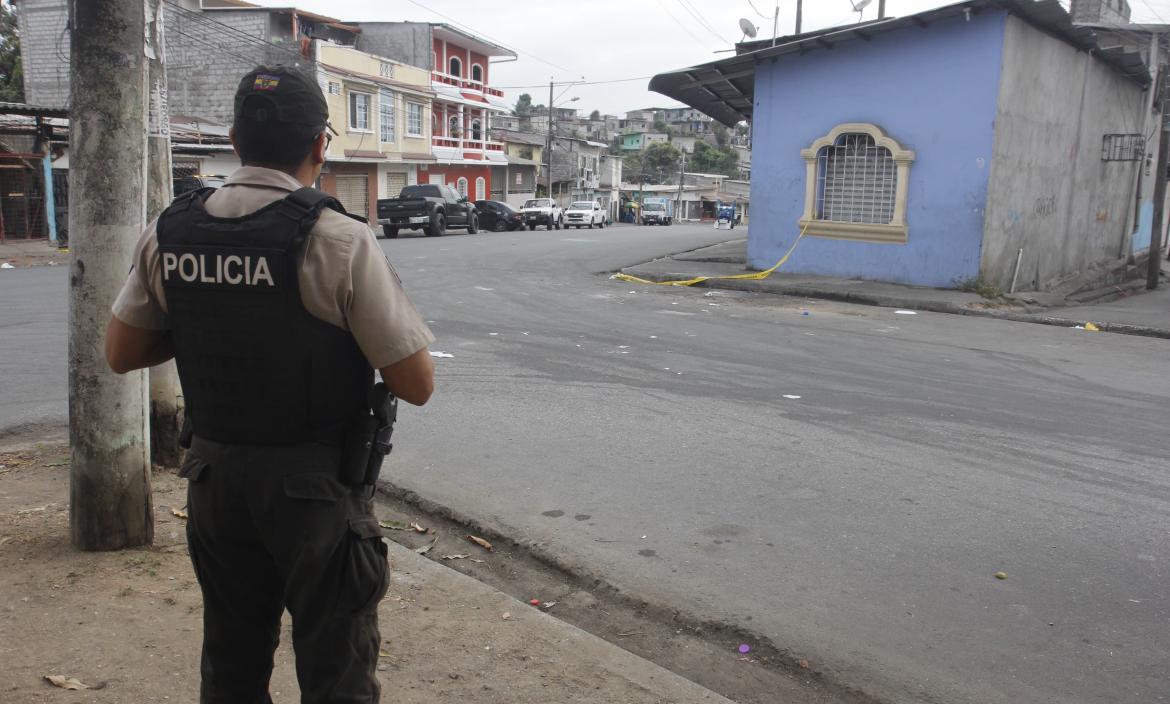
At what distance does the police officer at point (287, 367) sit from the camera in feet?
7.08

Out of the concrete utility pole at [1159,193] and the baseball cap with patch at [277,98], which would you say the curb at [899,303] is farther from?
the baseball cap with patch at [277,98]

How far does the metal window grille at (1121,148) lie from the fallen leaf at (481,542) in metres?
20.4

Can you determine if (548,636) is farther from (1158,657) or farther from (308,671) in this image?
(1158,657)

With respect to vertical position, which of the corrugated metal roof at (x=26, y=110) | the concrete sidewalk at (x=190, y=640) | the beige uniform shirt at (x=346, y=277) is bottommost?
the concrete sidewalk at (x=190, y=640)

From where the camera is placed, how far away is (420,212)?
30188 mm

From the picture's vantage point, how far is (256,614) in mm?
2383

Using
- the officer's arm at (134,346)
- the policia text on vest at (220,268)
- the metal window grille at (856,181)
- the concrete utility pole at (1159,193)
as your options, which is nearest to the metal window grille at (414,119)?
the metal window grille at (856,181)

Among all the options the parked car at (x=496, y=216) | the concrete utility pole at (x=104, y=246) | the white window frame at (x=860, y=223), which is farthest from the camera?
the parked car at (x=496, y=216)

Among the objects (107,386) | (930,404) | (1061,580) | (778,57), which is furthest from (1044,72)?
(107,386)

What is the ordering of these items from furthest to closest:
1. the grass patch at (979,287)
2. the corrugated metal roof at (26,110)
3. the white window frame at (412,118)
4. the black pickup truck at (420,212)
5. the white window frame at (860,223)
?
the white window frame at (412,118), the black pickup truck at (420,212), the corrugated metal roof at (26,110), the white window frame at (860,223), the grass patch at (979,287)

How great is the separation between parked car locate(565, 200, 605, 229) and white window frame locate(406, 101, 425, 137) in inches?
324

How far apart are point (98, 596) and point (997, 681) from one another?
134 inches

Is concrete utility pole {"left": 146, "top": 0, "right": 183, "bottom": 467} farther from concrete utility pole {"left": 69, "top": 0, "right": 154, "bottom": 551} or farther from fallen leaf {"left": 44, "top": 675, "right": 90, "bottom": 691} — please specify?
fallen leaf {"left": 44, "top": 675, "right": 90, "bottom": 691}

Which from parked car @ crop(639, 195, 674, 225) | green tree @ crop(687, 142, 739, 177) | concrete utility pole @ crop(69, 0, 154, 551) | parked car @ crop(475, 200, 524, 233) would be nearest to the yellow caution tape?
concrete utility pole @ crop(69, 0, 154, 551)
